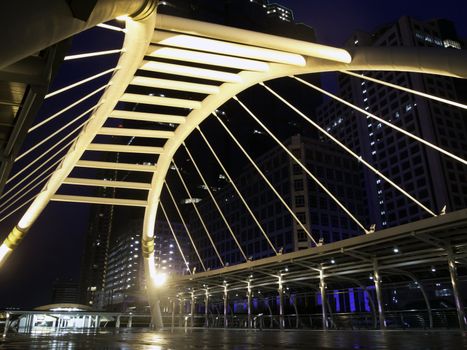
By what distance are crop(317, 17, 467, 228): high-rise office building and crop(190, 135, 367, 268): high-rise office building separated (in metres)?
8.42

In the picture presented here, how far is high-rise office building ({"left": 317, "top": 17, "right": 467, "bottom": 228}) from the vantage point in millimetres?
83938

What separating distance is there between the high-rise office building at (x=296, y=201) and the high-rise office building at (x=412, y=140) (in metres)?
8.42

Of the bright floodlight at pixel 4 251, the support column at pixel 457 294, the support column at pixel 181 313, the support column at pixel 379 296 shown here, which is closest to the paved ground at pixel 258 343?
the support column at pixel 457 294

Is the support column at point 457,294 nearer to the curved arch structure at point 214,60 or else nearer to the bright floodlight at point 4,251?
the curved arch structure at point 214,60

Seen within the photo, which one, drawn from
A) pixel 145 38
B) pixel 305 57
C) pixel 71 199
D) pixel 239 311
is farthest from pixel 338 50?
pixel 239 311

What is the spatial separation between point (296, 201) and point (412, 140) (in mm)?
34081

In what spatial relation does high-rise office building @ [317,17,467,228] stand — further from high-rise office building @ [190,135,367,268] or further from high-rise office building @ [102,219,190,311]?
high-rise office building @ [102,219,190,311]

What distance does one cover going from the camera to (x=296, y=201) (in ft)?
252

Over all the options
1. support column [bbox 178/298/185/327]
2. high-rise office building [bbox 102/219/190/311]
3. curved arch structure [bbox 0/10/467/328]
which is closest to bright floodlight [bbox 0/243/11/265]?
curved arch structure [bbox 0/10/467/328]

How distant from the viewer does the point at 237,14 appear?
155 m

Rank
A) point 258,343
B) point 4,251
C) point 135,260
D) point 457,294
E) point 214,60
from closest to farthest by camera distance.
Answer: point 258,343 → point 214,60 → point 457,294 → point 4,251 → point 135,260

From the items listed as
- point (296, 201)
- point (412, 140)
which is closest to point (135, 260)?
point (296, 201)

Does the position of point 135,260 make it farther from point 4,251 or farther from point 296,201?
point 4,251

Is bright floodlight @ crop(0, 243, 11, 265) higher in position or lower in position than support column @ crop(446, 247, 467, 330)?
higher
